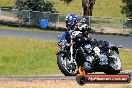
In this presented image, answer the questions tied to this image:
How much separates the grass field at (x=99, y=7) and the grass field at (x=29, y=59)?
107 ft

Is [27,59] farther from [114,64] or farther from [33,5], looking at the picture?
[33,5]

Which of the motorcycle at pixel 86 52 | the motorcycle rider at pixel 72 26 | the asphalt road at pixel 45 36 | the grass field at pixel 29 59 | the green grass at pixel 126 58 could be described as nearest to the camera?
the motorcycle rider at pixel 72 26

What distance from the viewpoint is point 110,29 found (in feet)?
150

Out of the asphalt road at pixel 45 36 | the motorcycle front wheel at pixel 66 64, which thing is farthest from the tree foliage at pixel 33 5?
the motorcycle front wheel at pixel 66 64

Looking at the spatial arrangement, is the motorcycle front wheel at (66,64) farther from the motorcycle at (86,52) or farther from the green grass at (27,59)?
the green grass at (27,59)

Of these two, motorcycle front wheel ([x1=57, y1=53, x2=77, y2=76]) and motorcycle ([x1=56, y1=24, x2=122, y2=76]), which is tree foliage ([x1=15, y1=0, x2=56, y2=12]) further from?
motorcycle ([x1=56, y1=24, x2=122, y2=76])

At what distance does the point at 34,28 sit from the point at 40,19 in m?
1.35

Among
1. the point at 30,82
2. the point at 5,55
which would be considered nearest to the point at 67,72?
the point at 30,82

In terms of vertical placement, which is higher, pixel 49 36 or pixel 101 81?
pixel 101 81

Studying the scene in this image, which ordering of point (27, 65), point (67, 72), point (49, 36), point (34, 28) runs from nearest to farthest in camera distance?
point (67, 72), point (27, 65), point (49, 36), point (34, 28)

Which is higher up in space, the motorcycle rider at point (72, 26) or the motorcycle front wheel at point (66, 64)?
the motorcycle rider at point (72, 26)

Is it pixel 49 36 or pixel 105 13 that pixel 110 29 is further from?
pixel 105 13

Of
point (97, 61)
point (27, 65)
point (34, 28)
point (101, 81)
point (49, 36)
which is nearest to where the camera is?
point (101, 81)

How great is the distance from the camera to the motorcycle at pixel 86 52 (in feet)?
40.8
